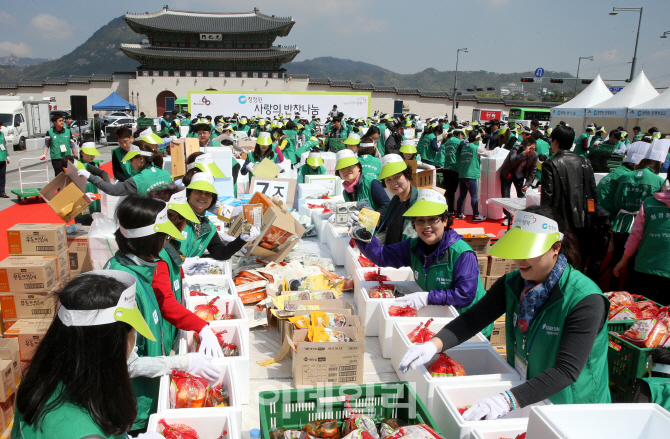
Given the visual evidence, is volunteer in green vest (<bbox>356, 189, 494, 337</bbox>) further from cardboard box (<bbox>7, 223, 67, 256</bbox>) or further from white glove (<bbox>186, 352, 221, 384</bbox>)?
cardboard box (<bbox>7, 223, 67, 256</bbox>)

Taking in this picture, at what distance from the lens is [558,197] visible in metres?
4.23

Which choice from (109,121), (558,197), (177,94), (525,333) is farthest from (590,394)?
(177,94)

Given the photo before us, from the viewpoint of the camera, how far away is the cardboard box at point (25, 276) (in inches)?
151

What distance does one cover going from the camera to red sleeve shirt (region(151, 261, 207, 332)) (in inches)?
90.3

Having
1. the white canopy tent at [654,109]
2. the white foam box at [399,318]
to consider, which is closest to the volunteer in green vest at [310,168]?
the white foam box at [399,318]

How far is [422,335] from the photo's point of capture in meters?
2.54

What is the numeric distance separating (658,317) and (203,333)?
2.74m

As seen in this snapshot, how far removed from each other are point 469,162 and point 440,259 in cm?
597

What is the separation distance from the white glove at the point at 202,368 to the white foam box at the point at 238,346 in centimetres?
8

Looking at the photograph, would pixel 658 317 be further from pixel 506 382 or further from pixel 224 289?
pixel 224 289

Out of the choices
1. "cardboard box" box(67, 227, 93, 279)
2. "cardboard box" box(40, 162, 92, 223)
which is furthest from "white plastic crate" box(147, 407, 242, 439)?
"cardboard box" box(40, 162, 92, 223)

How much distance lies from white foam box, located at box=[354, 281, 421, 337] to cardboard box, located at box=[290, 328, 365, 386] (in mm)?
501

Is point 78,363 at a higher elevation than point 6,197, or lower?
higher

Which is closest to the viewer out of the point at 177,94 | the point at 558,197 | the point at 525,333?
the point at 525,333
